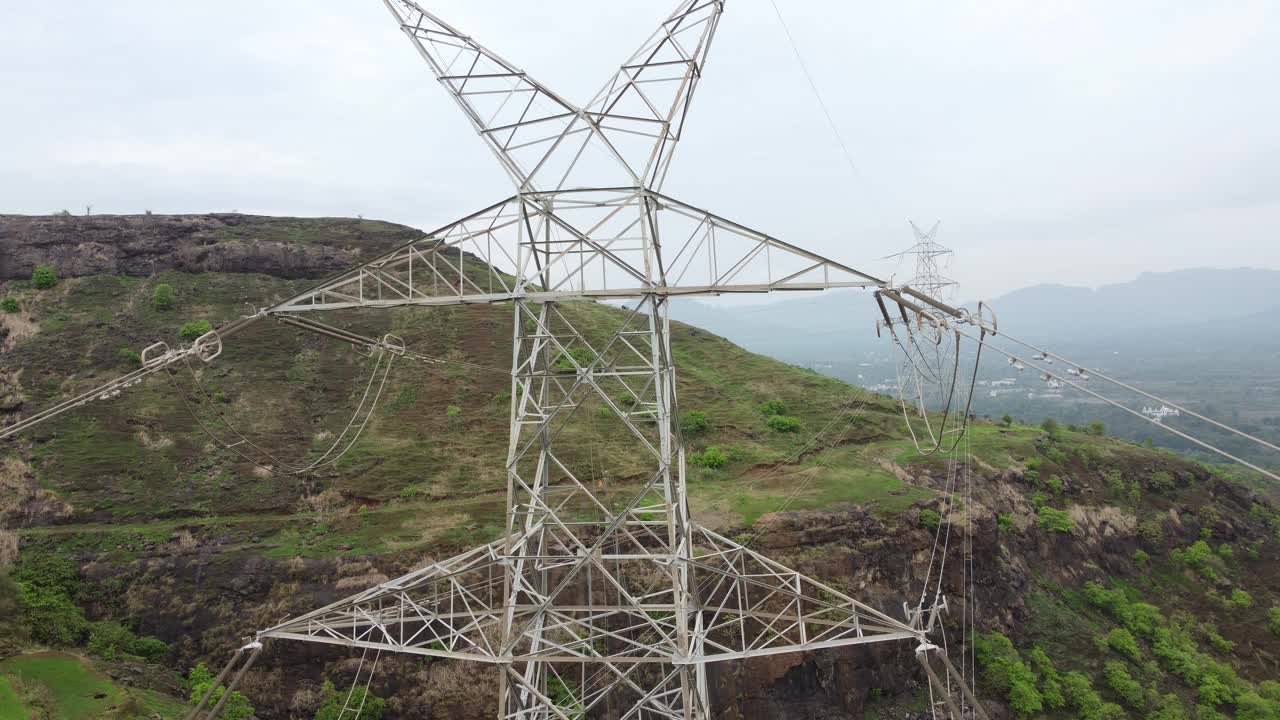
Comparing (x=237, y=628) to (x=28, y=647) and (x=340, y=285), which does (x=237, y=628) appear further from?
(x=340, y=285)

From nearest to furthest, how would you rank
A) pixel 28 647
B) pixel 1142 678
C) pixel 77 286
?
pixel 28 647
pixel 1142 678
pixel 77 286

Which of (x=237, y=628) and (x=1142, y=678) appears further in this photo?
(x=1142, y=678)

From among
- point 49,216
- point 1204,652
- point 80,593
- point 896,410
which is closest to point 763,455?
point 896,410

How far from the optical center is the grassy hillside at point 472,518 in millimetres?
22875

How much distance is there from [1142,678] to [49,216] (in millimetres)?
68773

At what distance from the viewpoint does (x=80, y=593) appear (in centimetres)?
2331

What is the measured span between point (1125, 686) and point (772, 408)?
814 inches

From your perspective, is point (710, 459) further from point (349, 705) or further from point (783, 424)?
point (349, 705)

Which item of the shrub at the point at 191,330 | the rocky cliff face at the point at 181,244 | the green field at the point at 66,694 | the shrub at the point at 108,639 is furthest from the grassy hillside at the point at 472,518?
the rocky cliff face at the point at 181,244

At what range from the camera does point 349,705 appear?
20641 millimetres

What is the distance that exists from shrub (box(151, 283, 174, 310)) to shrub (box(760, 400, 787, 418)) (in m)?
39.7

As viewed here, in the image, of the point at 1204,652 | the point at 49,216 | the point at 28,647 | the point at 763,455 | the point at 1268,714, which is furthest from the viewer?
the point at 49,216

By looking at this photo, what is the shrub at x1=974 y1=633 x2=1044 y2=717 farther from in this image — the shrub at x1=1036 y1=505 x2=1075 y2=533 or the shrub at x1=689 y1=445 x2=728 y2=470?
the shrub at x1=689 y1=445 x2=728 y2=470

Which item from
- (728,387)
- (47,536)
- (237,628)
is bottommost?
(237,628)
